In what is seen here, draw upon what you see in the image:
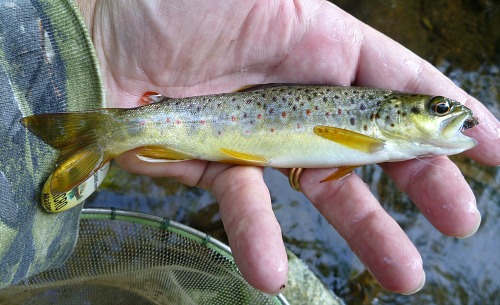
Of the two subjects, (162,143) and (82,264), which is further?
(82,264)

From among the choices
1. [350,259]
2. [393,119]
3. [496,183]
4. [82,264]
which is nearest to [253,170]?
[393,119]

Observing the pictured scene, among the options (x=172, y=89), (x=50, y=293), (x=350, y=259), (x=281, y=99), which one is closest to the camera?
(x=281, y=99)

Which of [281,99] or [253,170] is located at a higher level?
[281,99]

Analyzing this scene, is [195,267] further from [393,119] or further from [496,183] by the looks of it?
[496,183]

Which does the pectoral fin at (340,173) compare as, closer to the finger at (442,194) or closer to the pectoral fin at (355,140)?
the pectoral fin at (355,140)

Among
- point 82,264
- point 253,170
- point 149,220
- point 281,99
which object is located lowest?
point 82,264

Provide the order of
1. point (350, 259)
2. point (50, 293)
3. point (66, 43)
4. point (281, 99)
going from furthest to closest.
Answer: point (350, 259) → point (50, 293) → point (281, 99) → point (66, 43)

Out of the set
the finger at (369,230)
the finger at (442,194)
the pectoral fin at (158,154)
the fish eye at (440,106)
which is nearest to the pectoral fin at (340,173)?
the finger at (369,230)
